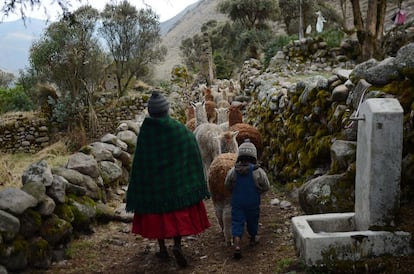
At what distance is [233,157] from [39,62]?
49.1 feet

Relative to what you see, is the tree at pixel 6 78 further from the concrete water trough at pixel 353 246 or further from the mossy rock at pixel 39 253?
the concrete water trough at pixel 353 246

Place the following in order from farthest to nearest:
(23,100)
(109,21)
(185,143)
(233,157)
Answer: (23,100)
(109,21)
(233,157)
(185,143)

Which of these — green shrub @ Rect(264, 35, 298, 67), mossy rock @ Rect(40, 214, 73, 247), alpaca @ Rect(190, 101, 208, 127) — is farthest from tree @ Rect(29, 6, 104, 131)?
mossy rock @ Rect(40, 214, 73, 247)

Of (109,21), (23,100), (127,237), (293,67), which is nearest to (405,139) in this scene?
(127,237)

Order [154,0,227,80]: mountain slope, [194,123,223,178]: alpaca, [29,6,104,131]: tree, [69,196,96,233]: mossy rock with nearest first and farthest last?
[69,196,96,233]: mossy rock → [194,123,223,178]: alpaca → [29,6,104,131]: tree → [154,0,227,80]: mountain slope

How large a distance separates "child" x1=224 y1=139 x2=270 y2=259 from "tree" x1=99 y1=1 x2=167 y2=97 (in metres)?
17.4

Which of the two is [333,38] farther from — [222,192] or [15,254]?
[15,254]

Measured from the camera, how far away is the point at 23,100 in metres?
23.5

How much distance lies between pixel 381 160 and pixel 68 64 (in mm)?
16475

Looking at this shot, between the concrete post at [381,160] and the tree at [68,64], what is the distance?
15.6m

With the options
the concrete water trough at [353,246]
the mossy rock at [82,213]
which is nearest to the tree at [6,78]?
the mossy rock at [82,213]

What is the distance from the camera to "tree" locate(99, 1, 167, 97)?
72.6 ft

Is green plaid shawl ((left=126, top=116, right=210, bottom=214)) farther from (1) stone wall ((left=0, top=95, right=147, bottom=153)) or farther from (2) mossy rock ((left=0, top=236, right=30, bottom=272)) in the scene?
(1) stone wall ((left=0, top=95, right=147, bottom=153))

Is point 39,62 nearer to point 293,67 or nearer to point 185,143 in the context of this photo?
point 293,67
